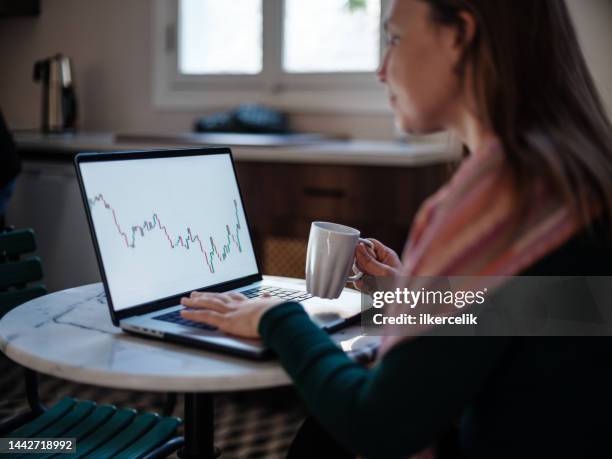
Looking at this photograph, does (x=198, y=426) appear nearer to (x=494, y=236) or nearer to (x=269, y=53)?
(x=494, y=236)

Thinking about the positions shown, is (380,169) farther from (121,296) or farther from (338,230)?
(121,296)

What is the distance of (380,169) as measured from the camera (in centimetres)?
228

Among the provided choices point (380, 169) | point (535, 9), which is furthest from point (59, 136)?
point (535, 9)

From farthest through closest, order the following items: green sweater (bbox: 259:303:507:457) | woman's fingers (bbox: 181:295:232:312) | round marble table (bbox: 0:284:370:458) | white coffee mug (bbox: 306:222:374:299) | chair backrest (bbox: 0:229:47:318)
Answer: chair backrest (bbox: 0:229:47:318), white coffee mug (bbox: 306:222:374:299), woman's fingers (bbox: 181:295:232:312), round marble table (bbox: 0:284:370:458), green sweater (bbox: 259:303:507:457)

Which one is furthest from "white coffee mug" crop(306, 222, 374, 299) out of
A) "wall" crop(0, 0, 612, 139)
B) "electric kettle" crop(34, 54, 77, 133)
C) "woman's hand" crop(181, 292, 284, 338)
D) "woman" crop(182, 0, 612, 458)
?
"electric kettle" crop(34, 54, 77, 133)

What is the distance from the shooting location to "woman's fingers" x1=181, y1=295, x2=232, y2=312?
940 mm

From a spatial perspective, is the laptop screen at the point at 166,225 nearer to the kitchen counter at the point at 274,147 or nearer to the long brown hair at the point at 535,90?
the long brown hair at the point at 535,90

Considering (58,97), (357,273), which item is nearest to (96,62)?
(58,97)

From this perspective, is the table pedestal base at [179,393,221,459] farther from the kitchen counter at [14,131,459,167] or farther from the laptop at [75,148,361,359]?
the kitchen counter at [14,131,459,167]

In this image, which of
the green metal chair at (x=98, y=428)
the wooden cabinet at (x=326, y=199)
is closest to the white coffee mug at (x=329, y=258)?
the green metal chair at (x=98, y=428)

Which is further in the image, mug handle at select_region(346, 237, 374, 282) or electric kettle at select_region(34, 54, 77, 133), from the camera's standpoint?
electric kettle at select_region(34, 54, 77, 133)

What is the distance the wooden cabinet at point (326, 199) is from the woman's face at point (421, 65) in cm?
142

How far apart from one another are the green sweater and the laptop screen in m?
0.35

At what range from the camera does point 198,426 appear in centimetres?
104
